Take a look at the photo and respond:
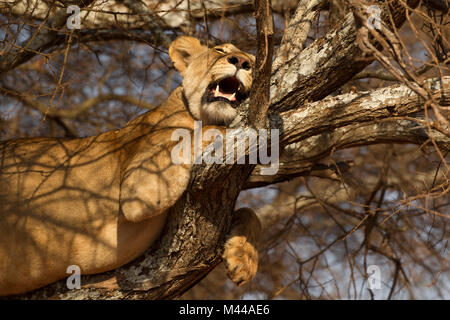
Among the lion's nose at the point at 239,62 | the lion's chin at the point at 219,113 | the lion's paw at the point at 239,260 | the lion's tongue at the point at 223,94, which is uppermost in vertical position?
the lion's nose at the point at 239,62

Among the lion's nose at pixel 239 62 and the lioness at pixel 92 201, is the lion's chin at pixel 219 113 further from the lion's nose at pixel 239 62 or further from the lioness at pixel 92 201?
the lion's nose at pixel 239 62

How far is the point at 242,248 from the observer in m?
4.12

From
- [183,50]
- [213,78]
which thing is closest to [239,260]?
[213,78]

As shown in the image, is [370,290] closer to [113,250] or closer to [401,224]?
[401,224]

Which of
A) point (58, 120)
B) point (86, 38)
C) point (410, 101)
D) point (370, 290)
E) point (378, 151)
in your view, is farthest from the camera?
point (378, 151)

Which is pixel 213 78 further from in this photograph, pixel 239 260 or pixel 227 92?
pixel 239 260

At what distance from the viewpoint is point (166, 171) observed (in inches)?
145

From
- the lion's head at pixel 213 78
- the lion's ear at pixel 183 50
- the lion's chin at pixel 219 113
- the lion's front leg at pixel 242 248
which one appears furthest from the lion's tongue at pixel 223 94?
the lion's front leg at pixel 242 248

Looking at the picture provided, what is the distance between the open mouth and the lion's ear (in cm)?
37

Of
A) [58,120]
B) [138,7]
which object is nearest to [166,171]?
[138,7]

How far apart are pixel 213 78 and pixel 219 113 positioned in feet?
1.04

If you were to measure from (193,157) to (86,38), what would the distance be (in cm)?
285

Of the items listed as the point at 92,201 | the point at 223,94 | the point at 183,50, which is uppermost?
the point at 183,50

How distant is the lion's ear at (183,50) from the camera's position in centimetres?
479
